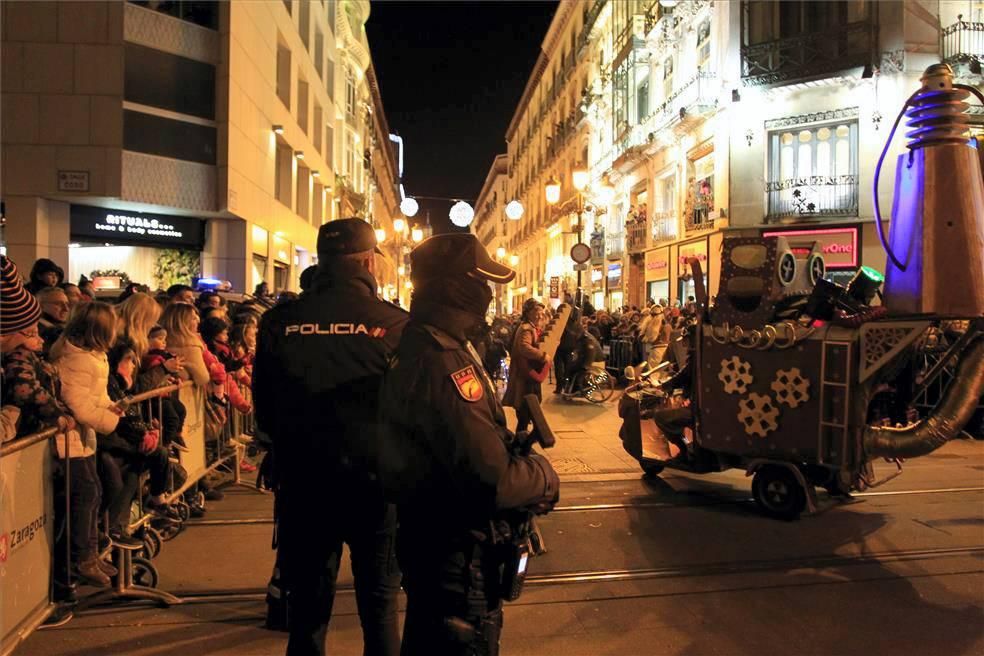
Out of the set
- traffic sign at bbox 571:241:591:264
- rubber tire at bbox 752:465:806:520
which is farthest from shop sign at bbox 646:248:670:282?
rubber tire at bbox 752:465:806:520

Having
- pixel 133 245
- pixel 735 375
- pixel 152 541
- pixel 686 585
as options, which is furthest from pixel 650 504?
pixel 133 245

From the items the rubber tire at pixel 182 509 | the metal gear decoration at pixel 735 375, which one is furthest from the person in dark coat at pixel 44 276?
the metal gear decoration at pixel 735 375

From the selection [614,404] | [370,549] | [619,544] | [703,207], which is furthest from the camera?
[703,207]

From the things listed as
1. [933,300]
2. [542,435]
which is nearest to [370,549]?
[542,435]

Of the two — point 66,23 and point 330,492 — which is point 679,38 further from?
point 330,492

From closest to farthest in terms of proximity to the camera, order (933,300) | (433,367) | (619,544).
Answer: (433,367) → (933,300) → (619,544)

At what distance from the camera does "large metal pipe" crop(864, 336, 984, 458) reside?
504 centimetres

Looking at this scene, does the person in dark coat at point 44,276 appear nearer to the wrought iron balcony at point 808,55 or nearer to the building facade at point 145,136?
the building facade at point 145,136

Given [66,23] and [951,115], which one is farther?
[66,23]

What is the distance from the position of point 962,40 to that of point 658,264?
1011 centimetres

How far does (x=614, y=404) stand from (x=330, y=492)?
36.2ft

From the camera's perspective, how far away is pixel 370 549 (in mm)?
2754

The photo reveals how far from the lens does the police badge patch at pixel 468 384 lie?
86.7 inches

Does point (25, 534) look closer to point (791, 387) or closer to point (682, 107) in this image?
point (791, 387)
